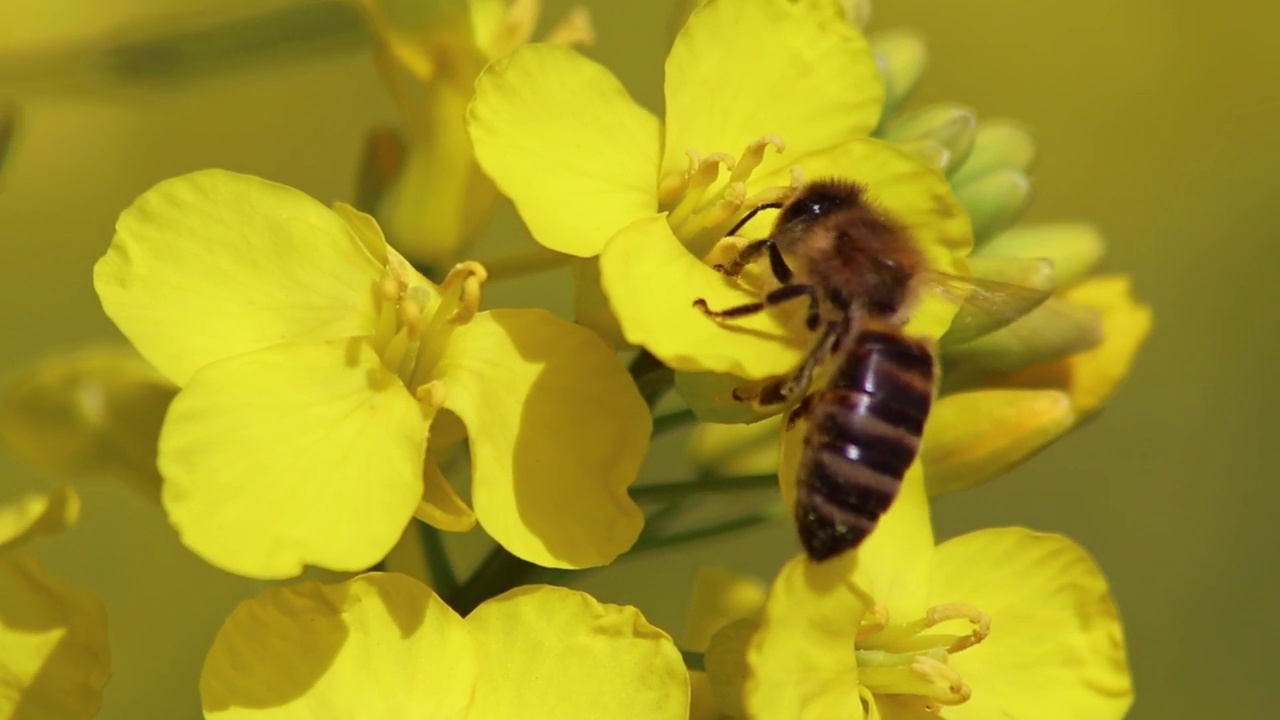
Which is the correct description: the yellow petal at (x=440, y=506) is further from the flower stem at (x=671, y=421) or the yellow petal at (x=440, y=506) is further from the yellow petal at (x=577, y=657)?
the flower stem at (x=671, y=421)

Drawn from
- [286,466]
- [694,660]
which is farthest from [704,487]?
[286,466]

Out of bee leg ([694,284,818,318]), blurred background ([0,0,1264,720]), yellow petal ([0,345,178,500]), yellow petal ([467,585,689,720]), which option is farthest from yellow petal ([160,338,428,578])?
blurred background ([0,0,1264,720])

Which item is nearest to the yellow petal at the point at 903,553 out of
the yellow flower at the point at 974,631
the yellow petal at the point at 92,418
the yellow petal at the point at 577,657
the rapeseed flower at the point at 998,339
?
the yellow flower at the point at 974,631

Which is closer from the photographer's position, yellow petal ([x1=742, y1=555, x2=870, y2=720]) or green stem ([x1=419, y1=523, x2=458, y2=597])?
yellow petal ([x1=742, y1=555, x2=870, y2=720])

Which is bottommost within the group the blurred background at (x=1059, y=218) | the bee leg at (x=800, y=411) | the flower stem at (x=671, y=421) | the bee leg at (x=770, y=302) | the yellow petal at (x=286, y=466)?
the blurred background at (x=1059, y=218)

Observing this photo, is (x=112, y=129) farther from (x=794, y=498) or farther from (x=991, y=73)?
(x=794, y=498)

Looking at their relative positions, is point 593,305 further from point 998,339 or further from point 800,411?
point 998,339

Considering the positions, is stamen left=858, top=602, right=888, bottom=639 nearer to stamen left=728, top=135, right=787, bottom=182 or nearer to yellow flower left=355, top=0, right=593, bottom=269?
stamen left=728, top=135, right=787, bottom=182
